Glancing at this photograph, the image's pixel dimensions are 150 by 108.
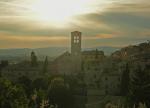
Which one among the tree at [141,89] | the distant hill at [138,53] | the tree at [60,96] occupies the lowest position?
the tree at [60,96]

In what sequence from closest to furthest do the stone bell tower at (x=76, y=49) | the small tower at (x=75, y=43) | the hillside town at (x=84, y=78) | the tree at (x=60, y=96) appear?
1. the hillside town at (x=84, y=78)
2. the tree at (x=60, y=96)
3. the stone bell tower at (x=76, y=49)
4. the small tower at (x=75, y=43)

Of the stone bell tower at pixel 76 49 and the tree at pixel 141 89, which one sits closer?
the tree at pixel 141 89

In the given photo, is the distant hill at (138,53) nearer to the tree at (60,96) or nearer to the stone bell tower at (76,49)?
the stone bell tower at (76,49)

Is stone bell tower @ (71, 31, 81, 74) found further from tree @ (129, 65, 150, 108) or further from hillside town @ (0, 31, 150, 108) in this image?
tree @ (129, 65, 150, 108)

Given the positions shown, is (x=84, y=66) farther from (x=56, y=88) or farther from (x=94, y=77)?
(x=56, y=88)

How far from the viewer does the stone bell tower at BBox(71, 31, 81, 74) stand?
5951 cm

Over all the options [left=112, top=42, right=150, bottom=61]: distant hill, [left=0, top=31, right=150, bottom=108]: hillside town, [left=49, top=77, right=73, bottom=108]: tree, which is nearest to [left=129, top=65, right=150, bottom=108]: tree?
[left=0, top=31, right=150, bottom=108]: hillside town

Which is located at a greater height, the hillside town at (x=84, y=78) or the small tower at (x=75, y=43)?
the small tower at (x=75, y=43)

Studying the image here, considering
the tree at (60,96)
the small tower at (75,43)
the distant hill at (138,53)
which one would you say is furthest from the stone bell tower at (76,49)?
the tree at (60,96)

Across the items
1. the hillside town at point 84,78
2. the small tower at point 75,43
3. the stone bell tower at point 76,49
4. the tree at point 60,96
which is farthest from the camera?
the small tower at point 75,43

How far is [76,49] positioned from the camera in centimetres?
6216

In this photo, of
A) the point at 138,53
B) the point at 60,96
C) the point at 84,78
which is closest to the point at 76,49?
the point at 84,78

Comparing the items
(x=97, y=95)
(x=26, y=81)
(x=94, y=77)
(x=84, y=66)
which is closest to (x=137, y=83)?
(x=97, y=95)

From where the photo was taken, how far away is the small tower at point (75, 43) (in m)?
61.9
